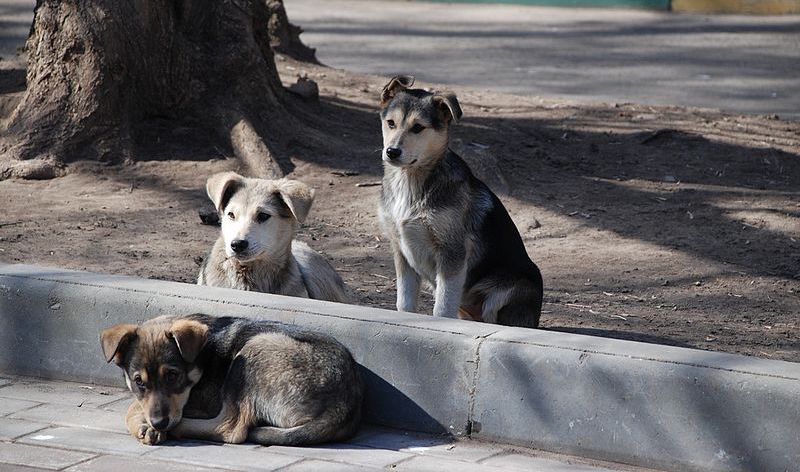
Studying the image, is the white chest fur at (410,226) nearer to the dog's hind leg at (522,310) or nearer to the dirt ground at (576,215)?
the dog's hind leg at (522,310)

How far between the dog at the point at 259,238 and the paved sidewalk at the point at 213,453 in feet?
3.63

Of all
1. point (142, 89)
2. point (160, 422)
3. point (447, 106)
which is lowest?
point (160, 422)

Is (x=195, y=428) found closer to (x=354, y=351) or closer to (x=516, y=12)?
(x=354, y=351)

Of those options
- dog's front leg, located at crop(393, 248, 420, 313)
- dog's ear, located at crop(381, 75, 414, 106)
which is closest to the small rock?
dog's ear, located at crop(381, 75, 414, 106)

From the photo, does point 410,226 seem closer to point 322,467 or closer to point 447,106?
point 447,106

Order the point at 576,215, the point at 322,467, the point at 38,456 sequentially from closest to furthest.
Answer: the point at 322,467 → the point at 38,456 → the point at 576,215

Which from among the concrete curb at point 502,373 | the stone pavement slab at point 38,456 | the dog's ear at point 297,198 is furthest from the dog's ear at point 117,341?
the dog's ear at point 297,198

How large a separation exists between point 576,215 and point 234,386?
4.49 m

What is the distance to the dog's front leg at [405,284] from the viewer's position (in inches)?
281

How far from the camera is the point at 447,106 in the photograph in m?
6.97

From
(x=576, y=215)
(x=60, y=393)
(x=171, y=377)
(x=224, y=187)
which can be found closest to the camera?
(x=171, y=377)

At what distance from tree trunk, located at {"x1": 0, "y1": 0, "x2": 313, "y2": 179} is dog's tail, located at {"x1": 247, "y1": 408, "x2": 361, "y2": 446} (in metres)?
4.40

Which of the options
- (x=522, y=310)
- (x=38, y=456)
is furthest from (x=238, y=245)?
(x=522, y=310)

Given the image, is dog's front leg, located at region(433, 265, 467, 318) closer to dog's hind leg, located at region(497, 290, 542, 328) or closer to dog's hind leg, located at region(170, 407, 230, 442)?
dog's hind leg, located at region(497, 290, 542, 328)
